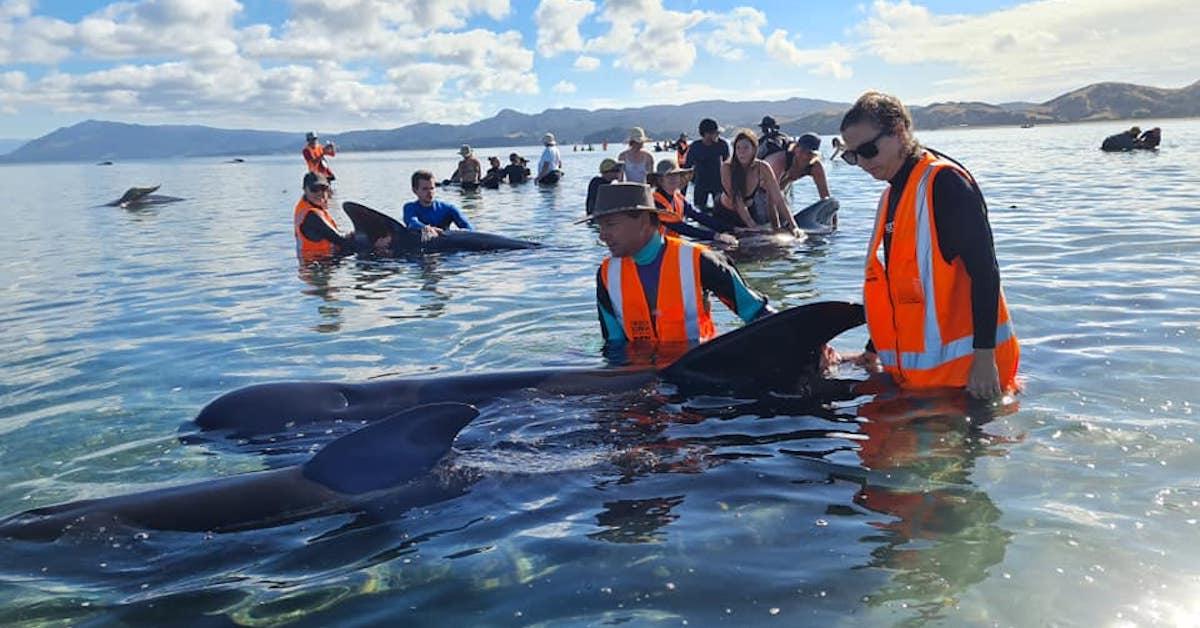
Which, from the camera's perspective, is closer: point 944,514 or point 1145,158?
point 944,514

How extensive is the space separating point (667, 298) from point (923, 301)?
7.28 ft

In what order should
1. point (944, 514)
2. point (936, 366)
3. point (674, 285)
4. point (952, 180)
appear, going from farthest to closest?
point (674, 285)
point (936, 366)
point (952, 180)
point (944, 514)

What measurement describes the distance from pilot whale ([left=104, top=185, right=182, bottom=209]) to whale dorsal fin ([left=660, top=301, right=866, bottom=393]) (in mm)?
33735

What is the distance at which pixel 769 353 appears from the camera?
6402mm

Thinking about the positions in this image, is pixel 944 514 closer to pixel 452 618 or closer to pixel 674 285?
pixel 452 618

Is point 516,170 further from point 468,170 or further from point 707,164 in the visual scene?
point 707,164

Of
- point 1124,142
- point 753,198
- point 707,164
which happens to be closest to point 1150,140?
point 1124,142

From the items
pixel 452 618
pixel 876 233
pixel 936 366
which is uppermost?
pixel 876 233

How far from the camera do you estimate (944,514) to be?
4.61 meters

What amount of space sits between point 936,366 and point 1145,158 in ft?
113

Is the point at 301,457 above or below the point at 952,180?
below

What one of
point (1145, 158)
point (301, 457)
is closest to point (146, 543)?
point (301, 457)

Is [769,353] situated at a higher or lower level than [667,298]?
lower

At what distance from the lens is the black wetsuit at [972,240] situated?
17.6ft
